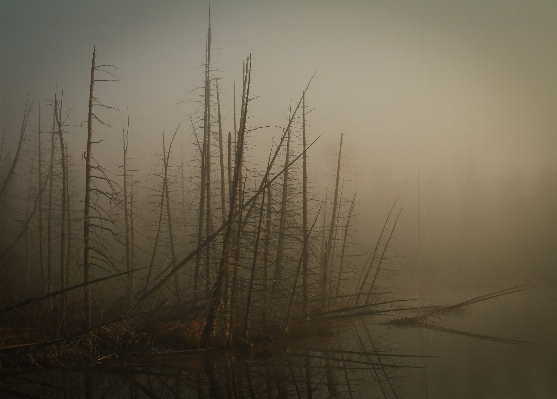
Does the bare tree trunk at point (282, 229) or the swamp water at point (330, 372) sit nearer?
the swamp water at point (330, 372)

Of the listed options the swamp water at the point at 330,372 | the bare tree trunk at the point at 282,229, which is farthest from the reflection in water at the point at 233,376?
the bare tree trunk at the point at 282,229

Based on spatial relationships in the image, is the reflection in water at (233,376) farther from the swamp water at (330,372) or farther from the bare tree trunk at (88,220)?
the bare tree trunk at (88,220)

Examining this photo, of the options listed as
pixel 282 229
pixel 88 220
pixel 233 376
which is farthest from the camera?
pixel 282 229

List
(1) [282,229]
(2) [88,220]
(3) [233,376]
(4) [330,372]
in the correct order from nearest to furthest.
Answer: (3) [233,376], (4) [330,372], (2) [88,220], (1) [282,229]

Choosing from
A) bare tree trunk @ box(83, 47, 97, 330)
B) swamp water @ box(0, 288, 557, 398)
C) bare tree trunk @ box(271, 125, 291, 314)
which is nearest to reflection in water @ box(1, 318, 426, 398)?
swamp water @ box(0, 288, 557, 398)

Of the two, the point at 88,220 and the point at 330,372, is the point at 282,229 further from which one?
the point at 330,372

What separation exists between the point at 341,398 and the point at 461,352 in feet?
24.9

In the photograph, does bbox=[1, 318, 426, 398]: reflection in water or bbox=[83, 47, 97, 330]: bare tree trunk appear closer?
bbox=[1, 318, 426, 398]: reflection in water

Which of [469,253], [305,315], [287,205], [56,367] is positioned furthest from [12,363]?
[469,253]

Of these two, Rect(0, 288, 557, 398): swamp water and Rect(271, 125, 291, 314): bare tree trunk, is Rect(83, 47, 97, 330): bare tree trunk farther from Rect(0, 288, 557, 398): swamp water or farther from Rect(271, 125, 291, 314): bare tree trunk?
Rect(271, 125, 291, 314): bare tree trunk

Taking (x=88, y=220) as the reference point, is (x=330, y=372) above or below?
below

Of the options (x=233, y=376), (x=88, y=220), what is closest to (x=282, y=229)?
(x=88, y=220)

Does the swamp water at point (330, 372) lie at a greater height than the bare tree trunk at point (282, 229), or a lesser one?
lesser

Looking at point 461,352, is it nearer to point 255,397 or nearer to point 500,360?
point 500,360
